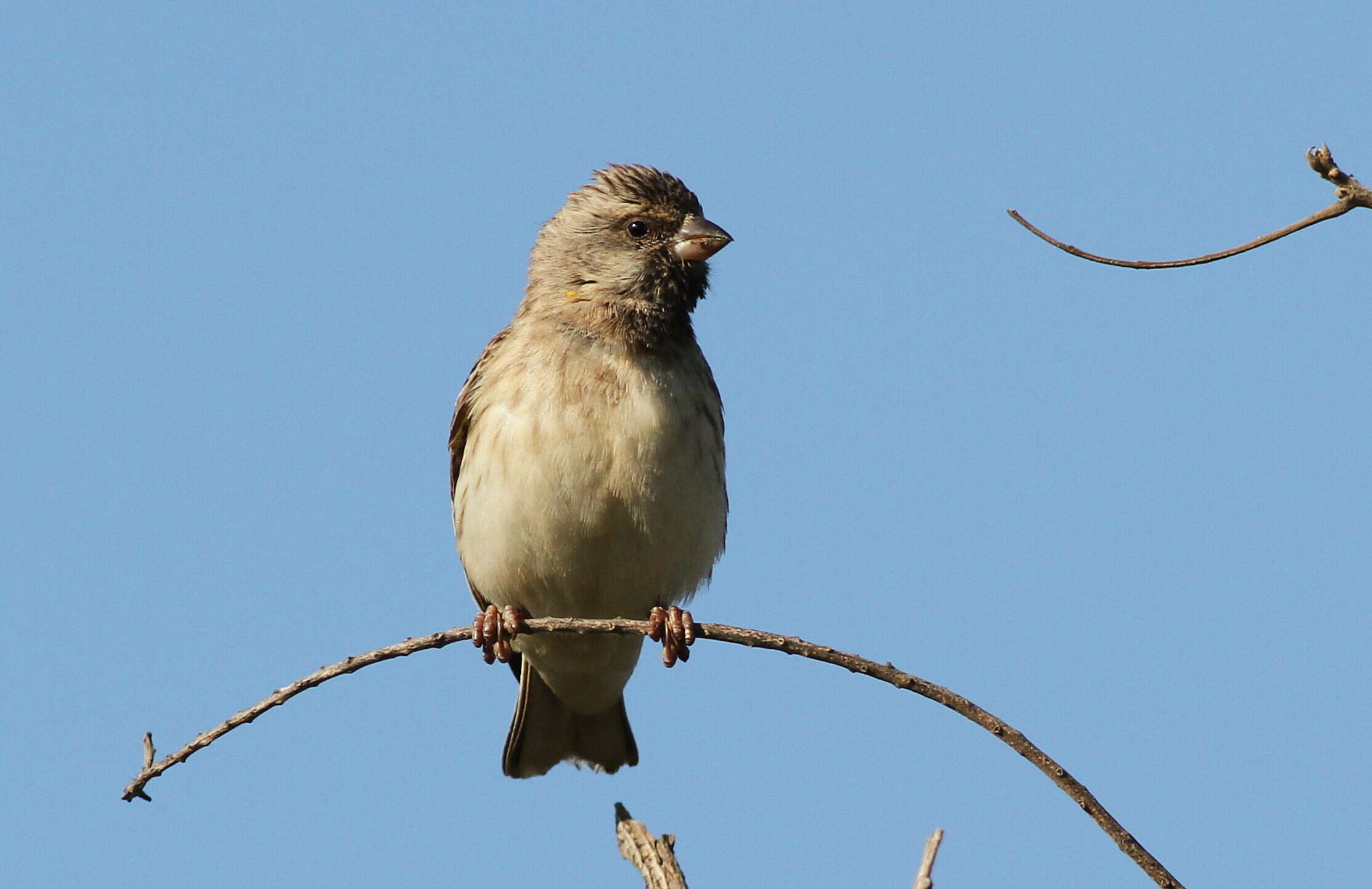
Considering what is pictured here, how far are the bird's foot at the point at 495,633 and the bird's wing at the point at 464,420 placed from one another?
86cm


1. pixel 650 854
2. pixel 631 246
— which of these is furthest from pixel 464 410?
pixel 650 854

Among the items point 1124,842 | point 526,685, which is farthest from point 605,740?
point 1124,842

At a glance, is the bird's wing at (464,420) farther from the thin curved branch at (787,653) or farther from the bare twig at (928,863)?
the bare twig at (928,863)

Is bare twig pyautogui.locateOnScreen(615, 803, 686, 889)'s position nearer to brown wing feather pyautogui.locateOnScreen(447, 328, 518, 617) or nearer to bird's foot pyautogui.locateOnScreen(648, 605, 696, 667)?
bird's foot pyautogui.locateOnScreen(648, 605, 696, 667)

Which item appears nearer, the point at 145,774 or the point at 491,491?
the point at 145,774

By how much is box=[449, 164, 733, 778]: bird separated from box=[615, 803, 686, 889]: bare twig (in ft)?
4.28

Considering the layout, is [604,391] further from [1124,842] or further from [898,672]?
[1124,842]

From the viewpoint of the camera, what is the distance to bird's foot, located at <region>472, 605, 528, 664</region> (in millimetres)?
7828

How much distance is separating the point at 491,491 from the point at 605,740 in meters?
2.28

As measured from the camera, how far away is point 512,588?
8.21 metres

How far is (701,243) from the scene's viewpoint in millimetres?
8500

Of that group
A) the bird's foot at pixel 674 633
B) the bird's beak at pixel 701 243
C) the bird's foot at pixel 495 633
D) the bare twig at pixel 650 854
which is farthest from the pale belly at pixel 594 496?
the bare twig at pixel 650 854

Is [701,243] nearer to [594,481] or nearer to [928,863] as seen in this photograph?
[594,481]

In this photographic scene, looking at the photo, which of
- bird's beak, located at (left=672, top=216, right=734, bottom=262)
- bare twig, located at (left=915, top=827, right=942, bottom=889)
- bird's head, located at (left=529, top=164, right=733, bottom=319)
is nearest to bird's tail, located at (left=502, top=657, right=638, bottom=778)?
bird's head, located at (left=529, top=164, right=733, bottom=319)
